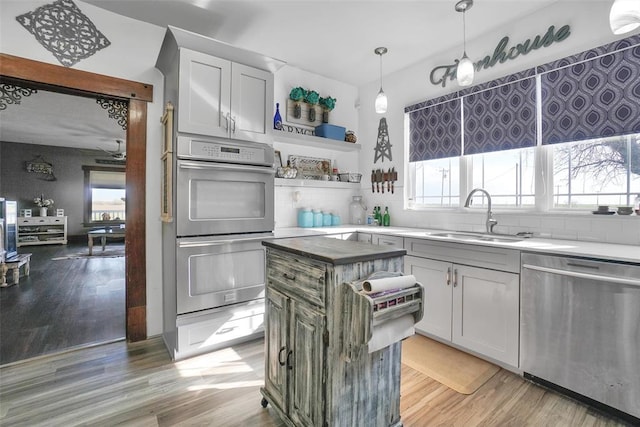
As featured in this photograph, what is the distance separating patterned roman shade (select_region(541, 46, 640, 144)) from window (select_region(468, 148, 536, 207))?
282 mm

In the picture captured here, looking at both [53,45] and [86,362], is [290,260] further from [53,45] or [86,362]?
[53,45]

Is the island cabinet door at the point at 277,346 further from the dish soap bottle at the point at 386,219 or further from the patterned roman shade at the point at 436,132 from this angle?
the patterned roman shade at the point at 436,132

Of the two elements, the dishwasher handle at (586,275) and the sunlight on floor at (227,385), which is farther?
the sunlight on floor at (227,385)

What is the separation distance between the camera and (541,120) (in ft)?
7.98

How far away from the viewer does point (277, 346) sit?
1562 mm

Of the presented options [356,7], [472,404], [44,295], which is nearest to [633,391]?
[472,404]

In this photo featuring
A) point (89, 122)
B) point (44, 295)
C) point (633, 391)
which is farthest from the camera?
point (89, 122)

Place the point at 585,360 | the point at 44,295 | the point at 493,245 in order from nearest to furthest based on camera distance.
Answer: the point at 585,360 < the point at 493,245 < the point at 44,295

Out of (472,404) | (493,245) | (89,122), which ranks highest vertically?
(89,122)

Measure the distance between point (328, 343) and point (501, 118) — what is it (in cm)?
255

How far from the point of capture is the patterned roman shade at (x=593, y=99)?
6.50ft

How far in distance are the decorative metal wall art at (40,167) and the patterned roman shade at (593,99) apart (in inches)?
396

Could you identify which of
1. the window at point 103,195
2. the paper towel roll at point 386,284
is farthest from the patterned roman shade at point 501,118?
the window at point 103,195

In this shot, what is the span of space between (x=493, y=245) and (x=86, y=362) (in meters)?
3.11
